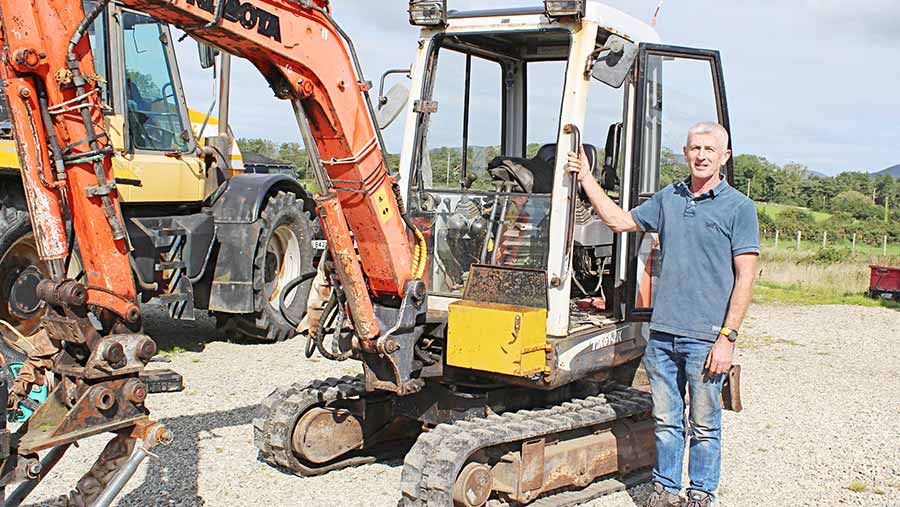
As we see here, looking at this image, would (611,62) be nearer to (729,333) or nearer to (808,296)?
(729,333)

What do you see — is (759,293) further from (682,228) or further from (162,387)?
(162,387)

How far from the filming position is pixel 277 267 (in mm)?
9797

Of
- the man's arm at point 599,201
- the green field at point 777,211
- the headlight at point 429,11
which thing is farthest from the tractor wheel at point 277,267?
the green field at point 777,211

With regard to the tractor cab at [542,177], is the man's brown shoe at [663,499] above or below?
below

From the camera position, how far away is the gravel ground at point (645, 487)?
5367mm

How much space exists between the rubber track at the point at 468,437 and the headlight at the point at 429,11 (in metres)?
2.31

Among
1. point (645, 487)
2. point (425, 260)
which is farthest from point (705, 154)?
point (645, 487)

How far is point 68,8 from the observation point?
3834 millimetres

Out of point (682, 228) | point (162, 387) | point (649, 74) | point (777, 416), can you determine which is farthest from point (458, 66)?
point (777, 416)

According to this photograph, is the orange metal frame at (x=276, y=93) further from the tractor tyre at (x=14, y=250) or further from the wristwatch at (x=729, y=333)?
the tractor tyre at (x=14, y=250)

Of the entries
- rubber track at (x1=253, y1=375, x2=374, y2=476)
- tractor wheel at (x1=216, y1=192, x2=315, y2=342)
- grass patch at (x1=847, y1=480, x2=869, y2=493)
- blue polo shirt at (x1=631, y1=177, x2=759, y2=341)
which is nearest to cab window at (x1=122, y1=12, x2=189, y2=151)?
tractor wheel at (x1=216, y1=192, x2=315, y2=342)

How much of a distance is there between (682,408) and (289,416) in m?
2.23

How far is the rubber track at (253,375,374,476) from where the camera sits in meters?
5.38

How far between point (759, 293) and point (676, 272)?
12.4 metres
